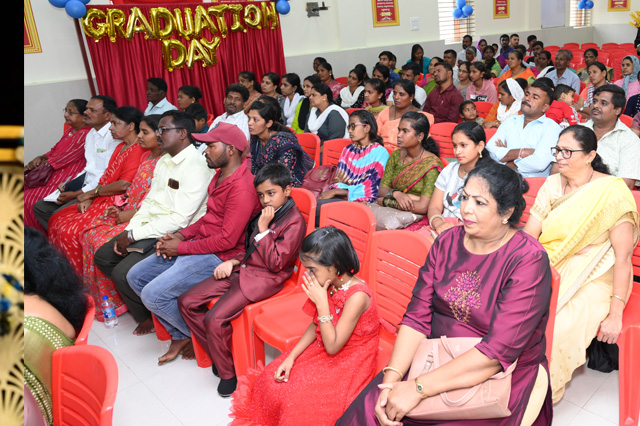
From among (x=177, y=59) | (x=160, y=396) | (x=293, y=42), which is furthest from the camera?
(x=293, y=42)

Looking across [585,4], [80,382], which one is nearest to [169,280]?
[80,382]

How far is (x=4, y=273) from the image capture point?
25 cm

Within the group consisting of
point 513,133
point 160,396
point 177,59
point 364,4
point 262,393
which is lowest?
point 160,396

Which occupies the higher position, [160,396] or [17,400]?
[17,400]

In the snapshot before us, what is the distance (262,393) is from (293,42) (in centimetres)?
680

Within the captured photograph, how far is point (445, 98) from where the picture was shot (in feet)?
18.3

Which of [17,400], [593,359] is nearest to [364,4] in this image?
[593,359]

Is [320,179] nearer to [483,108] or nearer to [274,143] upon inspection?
[274,143]

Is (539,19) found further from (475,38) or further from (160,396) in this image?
(160,396)

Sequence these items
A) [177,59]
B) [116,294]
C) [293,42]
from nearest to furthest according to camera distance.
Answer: [116,294] < [177,59] < [293,42]

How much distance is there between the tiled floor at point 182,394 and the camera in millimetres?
2137

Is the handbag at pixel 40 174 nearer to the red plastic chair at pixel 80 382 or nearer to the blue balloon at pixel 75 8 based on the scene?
the blue balloon at pixel 75 8

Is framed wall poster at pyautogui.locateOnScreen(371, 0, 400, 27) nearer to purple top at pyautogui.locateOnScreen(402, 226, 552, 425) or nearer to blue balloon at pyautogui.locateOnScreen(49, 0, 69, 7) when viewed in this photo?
blue balloon at pyautogui.locateOnScreen(49, 0, 69, 7)

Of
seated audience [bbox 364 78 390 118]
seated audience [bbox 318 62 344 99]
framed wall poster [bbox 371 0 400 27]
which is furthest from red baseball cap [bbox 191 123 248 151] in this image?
framed wall poster [bbox 371 0 400 27]
